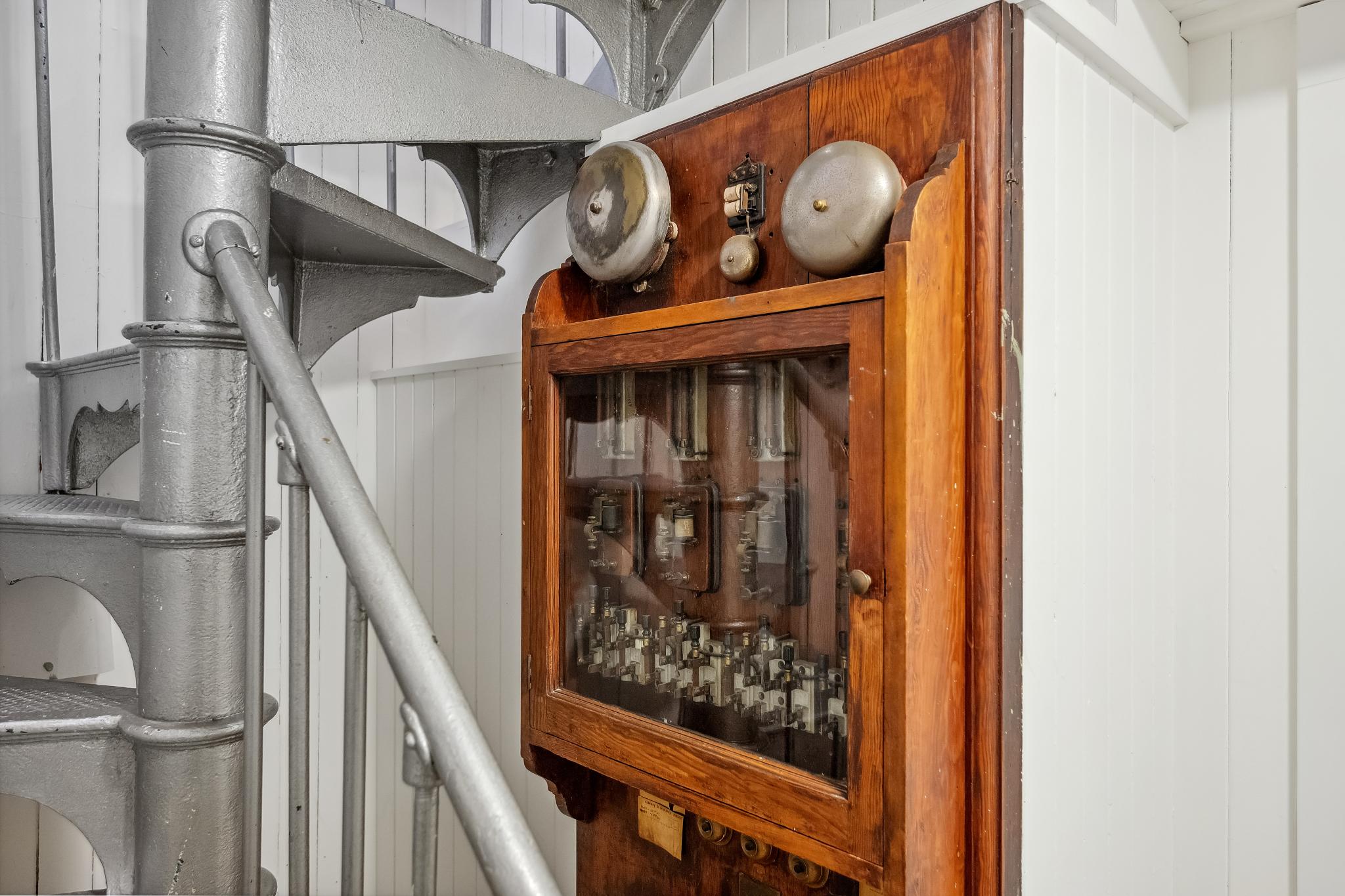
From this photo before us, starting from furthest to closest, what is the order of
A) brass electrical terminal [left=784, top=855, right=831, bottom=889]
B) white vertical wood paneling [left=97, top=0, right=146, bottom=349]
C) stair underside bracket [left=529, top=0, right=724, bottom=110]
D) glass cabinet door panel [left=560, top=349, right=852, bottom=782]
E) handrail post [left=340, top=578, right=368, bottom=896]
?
1. white vertical wood paneling [left=97, top=0, right=146, bottom=349]
2. stair underside bracket [left=529, top=0, right=724, bottom=110]
3. brass electrical terminal [left=784, top=855, right=831, bottom=889]
4. glass cabinet door panel [left=560, top=349, right=852, bottom=782]
5. handrail post [left=340, top=578, right=368, bottom=896]

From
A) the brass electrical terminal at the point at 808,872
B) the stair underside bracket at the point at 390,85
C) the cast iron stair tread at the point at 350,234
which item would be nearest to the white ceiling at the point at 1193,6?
the stair underside bracket at the point at 390,85

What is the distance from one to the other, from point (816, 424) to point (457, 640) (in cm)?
158

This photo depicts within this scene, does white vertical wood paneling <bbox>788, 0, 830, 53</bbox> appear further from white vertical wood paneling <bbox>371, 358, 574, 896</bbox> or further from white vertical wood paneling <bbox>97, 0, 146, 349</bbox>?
white vertical wood paneling <bbox>97, 0, 146, 349</bbox>

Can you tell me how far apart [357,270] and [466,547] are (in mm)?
805

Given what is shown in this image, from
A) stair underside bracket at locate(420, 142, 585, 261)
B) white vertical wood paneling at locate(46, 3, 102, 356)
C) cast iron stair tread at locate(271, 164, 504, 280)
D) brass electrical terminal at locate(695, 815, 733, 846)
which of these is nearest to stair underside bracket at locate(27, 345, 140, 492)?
white vertical wood paneling at locate(46, 3, 102, 356)

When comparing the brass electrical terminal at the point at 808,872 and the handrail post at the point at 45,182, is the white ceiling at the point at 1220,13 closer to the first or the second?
the brass electrical terminal at the point at 808,872

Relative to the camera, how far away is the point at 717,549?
4.13 ft

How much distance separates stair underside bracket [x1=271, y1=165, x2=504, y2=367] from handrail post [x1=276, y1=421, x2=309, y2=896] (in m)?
0.75

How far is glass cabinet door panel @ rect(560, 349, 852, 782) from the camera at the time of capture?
1085 millimetres

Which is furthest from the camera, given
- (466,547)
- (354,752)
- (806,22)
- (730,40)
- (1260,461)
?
(466,547)

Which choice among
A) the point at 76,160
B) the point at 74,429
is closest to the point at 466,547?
the point at 74,429

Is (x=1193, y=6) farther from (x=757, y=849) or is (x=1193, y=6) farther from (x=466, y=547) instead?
(x=466, y=547)

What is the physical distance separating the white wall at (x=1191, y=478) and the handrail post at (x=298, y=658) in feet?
2.80

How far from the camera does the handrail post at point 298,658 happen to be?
2.79 ft
